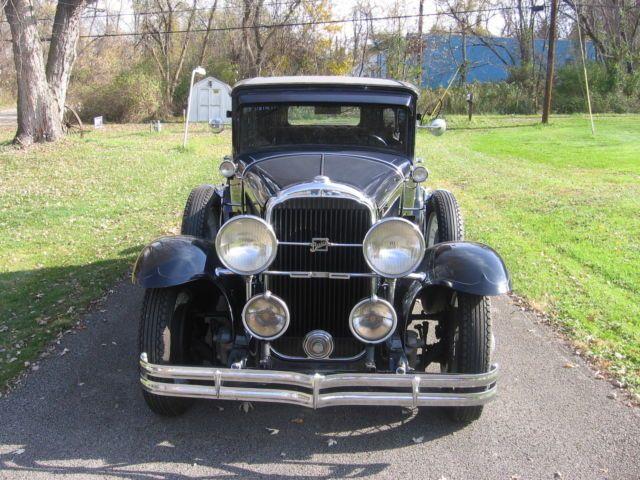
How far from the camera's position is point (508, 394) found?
3.74 m

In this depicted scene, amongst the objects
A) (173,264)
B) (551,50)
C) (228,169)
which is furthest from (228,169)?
(551,50)

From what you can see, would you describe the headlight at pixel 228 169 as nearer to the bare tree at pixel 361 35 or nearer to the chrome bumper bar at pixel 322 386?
the chrome bumper bar at pixel 322 386

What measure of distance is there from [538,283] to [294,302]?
11.2 ft

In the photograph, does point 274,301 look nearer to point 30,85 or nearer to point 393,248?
point 393,248

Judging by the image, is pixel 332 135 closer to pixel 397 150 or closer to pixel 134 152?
pixel 397 150

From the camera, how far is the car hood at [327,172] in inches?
137

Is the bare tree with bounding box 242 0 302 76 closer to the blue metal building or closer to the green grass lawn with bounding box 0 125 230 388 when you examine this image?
the blue metal building

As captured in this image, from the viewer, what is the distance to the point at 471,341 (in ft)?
10.6

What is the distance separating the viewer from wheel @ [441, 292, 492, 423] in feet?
10.5

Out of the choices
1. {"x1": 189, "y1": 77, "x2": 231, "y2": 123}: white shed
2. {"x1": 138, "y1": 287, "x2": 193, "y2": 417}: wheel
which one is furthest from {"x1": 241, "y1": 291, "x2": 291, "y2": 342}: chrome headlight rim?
{"x1": 189, "y1": 77, "x2": 231, "y2": 123}: white shed

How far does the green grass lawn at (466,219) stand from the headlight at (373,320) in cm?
195

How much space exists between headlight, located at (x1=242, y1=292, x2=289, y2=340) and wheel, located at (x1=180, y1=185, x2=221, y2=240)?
6.83ft

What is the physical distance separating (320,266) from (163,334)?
3.12 feet

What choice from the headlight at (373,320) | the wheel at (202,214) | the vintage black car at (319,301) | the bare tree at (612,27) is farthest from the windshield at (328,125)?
the bare tree at (612,27)
